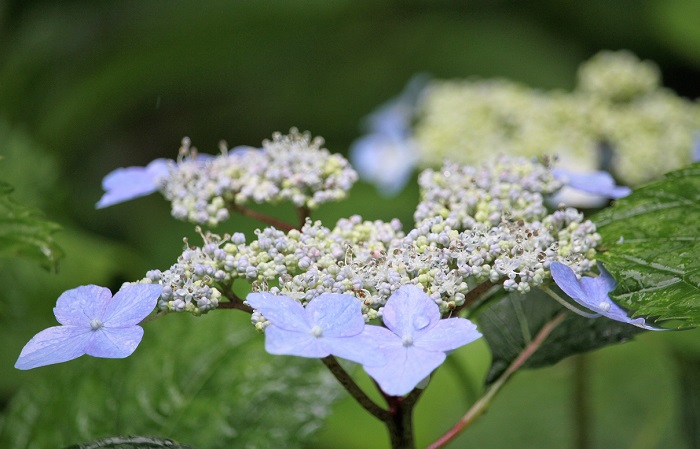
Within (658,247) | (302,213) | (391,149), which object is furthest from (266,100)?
(658,247)

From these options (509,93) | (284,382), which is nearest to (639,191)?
(284,382)

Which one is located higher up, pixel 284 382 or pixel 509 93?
pixel 509 93

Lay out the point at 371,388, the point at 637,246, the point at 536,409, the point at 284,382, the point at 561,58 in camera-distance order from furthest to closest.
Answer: the point at 561,58, the point at 536,409, the point at 371,388, the point at 284,382, the point at 637,246

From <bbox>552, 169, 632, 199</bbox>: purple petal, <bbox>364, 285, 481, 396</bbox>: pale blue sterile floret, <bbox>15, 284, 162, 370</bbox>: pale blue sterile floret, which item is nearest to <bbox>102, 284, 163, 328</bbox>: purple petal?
<bbox>15, 284, 162, 370</bbox>: pale blue sterile floret

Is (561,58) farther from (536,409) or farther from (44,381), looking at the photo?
(44,381)

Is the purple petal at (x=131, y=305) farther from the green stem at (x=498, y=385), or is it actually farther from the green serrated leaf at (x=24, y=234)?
the green stem at (x=498, y=385)

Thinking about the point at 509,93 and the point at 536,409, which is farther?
the point at 536,409

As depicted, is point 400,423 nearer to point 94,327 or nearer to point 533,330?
point 533,330
